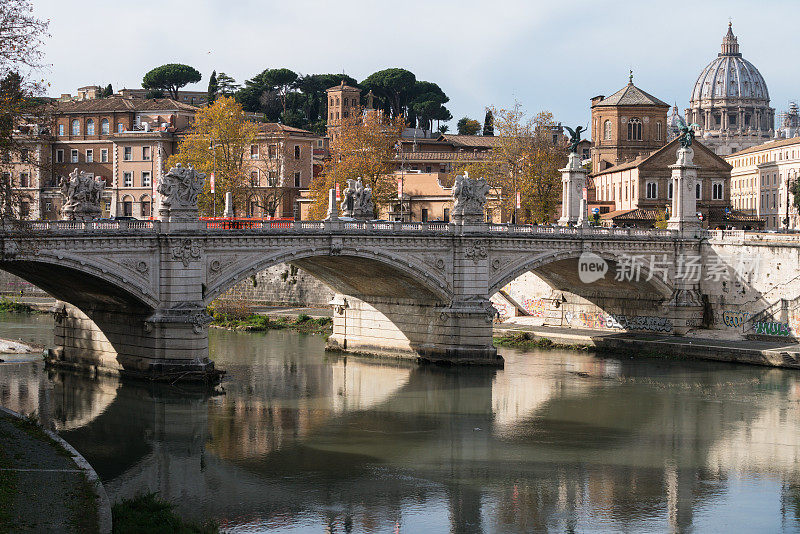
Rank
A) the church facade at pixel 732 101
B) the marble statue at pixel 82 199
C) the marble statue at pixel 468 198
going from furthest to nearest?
the church facade at pixel 732 101
the marble statue at pixel 468 198
the marble statue at pixel 82 199

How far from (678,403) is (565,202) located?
20.2 m

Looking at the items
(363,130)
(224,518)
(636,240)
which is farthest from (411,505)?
(363,130)

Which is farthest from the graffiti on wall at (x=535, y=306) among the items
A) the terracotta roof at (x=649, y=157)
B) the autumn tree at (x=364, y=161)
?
the terracotta roof at (x=649, y=157)

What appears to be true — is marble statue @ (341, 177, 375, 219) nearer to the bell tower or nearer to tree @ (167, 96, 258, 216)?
tree @ (167, 96, 258, 216)

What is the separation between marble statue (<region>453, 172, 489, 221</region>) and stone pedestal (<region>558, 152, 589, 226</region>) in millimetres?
10212

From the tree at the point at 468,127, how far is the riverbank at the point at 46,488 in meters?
117

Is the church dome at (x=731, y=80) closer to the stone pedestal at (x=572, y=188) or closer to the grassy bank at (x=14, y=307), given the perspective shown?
the stone pedestal at (x=572, y=188)

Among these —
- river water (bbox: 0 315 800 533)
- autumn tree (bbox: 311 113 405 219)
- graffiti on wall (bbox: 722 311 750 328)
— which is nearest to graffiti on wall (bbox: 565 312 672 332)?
graffiti on wall (bbox: 722 311 750 328)

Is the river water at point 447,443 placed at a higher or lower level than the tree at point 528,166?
lower

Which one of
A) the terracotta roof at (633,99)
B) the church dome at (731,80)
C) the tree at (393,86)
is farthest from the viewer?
the church dome at (731,80)

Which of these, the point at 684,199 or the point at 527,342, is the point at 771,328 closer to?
the point at 684,199

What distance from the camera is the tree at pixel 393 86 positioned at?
135 meters

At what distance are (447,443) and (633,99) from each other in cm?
5965

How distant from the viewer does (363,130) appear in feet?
237
